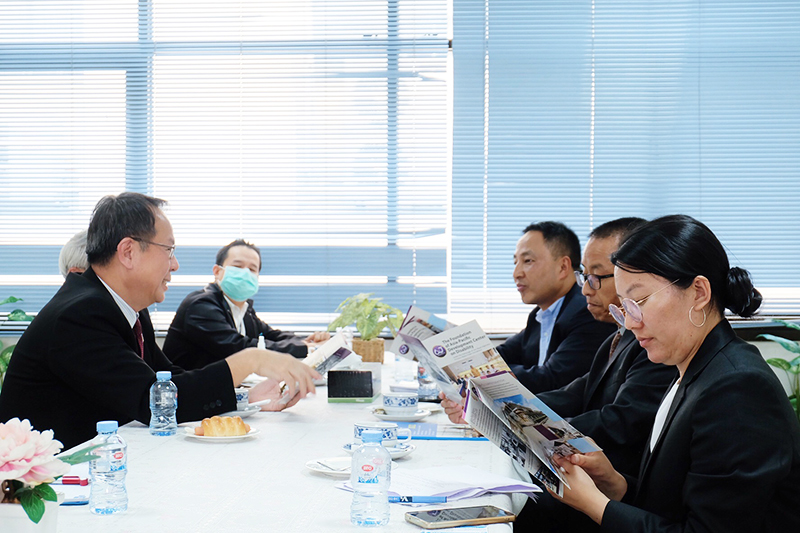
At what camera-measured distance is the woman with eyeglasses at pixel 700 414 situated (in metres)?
1.27

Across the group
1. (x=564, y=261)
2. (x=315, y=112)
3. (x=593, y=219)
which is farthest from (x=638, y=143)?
(x=315, y=112)

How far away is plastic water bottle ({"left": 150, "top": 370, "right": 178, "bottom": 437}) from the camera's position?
6.31ft

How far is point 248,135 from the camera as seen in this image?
441 centimetres

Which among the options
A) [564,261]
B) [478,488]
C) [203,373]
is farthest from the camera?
[564,261]

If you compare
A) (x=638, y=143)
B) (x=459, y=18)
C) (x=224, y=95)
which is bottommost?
Result: (x=638, y=143)

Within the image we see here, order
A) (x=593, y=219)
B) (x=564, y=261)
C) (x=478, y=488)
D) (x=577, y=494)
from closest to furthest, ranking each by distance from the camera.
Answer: (x=478, y=488)
(x=577, y=494)
(x=564, y=261)
(x=593, y=219)

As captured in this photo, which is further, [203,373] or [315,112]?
[315,112]

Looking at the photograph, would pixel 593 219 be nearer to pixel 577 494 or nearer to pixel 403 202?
pixel 403 202

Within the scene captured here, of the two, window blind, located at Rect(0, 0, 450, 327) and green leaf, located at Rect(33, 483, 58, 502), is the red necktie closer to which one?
green leaf, located at Rect(33, 483, 58, 502)

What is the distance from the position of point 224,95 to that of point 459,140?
1.44 m

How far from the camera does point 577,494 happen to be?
1.50 m

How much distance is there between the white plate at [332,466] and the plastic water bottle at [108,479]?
0.40m

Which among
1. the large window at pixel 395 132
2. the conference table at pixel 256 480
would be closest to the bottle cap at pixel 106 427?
the conference table at pixel 256 480

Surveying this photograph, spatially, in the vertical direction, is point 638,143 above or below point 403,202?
above
